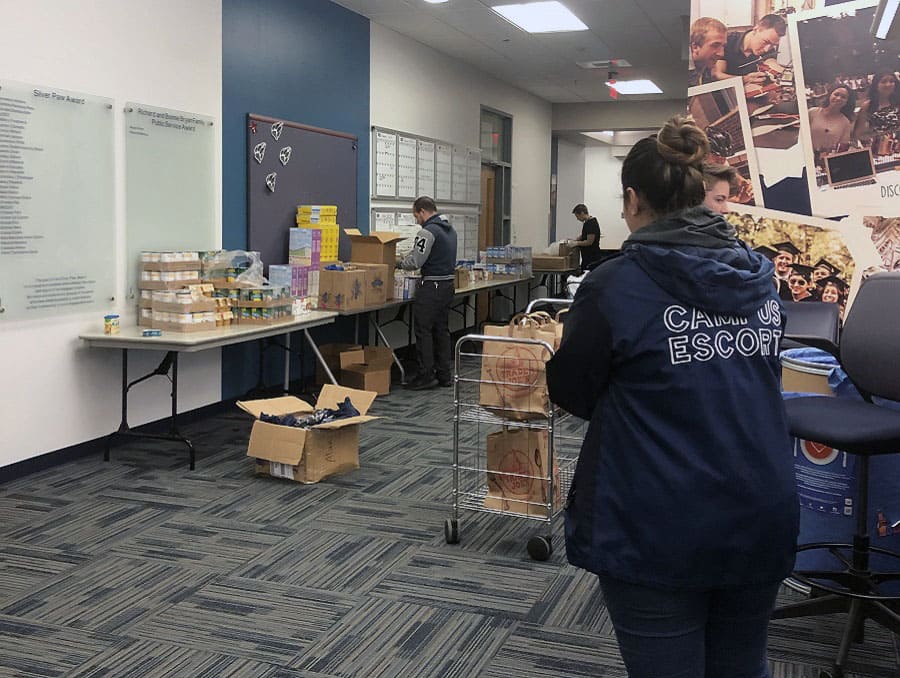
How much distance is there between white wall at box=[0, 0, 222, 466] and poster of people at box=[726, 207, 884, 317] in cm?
319

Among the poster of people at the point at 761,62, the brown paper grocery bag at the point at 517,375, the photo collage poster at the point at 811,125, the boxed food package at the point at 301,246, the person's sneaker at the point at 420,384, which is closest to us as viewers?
the brown paper grocery bag at the point at 517,375

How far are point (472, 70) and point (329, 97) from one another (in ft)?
10.5

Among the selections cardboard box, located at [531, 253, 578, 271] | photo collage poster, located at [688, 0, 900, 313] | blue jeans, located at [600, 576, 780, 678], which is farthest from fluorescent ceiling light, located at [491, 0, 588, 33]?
blue jeans, located at [600, 576, 780, 678]

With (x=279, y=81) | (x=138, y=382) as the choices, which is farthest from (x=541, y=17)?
(x=138, y=382)

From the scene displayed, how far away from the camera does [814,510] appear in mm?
2996

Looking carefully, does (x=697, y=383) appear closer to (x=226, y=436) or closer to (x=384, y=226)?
(x=226, y=436)

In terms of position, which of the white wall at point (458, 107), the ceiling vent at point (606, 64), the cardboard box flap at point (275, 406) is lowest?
the cardboard box flap at point (275, 406)

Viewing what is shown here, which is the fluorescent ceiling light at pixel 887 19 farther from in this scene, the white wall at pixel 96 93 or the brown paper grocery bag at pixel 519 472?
the white wall at pixel 96 93

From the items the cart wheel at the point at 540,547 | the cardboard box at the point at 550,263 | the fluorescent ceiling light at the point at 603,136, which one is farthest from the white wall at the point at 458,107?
the cart wheel at the point at 540,547

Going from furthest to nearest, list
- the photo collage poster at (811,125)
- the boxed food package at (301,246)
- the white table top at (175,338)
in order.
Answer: the boxed food package at (301,246), the white table top at (175,338), the photo collage poster at (811,125)

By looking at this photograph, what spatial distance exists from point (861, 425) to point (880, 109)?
1.98 meters

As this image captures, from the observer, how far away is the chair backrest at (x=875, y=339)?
2582 millimetres

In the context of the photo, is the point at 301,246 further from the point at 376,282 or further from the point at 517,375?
the point at 517,375

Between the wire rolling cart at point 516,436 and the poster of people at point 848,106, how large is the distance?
1631mm
